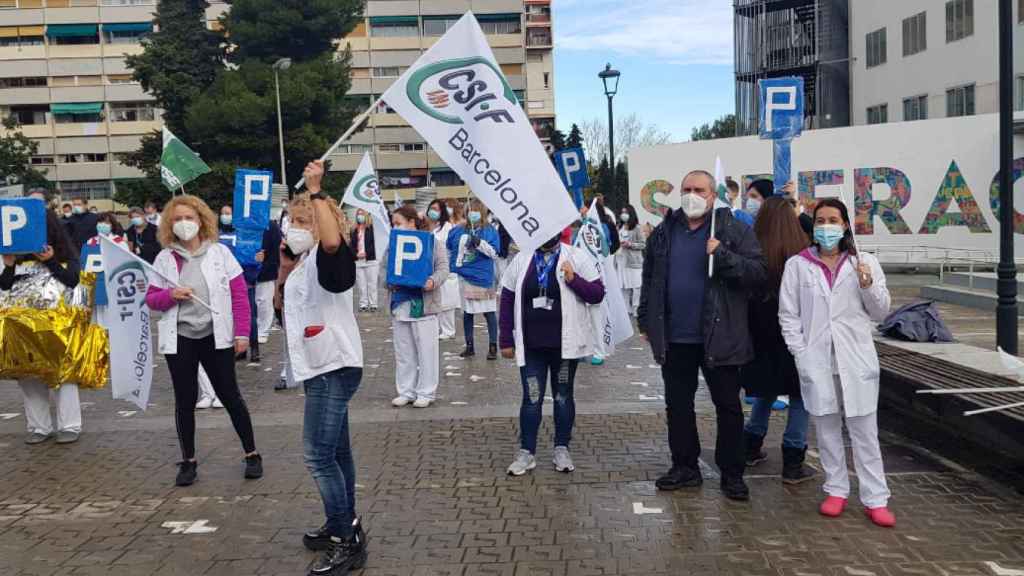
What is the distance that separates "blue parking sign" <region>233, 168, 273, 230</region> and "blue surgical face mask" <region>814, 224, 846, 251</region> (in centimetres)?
733

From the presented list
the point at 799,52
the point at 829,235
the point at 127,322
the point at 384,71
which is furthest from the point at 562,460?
the point at 384,71

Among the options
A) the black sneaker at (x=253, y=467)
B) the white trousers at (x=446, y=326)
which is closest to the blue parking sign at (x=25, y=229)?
the black sneaker at (x=253, y=467)

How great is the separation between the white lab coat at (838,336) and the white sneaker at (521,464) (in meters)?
1.94

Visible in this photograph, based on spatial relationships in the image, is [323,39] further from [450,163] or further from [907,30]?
[450,163]

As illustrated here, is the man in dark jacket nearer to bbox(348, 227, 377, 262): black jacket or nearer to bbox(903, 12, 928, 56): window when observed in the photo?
bbox(348, 227, 377, 262): black jacket

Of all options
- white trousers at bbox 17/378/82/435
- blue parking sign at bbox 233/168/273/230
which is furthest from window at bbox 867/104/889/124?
white trousers at bbox 17/378/82/435

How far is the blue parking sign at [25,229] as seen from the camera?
298 inches

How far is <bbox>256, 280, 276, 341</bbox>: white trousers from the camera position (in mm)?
12906

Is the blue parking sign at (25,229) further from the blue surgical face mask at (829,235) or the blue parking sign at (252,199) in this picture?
the blue surgical face mask at (829,235)

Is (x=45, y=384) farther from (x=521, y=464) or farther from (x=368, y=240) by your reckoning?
(x=368, y=240)

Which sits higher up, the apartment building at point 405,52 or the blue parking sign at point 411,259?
the apartment building at point 405,52

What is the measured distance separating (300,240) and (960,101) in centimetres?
3662

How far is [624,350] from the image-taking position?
491 inches

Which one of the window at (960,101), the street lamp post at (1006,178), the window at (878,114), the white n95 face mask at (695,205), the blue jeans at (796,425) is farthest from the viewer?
the window at (878,114)
